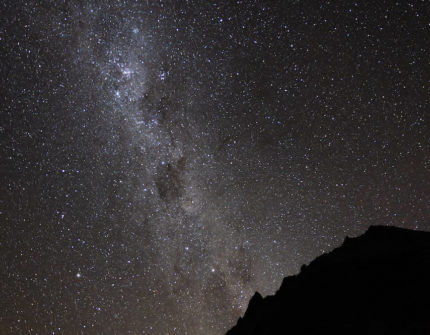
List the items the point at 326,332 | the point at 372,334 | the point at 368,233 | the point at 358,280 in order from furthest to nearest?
the point at 368,233
the point at 358,280
the point at 326,332
the point at 372,334

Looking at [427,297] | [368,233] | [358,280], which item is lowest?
[427,297]

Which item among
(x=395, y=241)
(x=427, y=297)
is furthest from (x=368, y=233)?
(x=427, y=297)

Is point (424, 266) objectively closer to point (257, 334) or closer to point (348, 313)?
point (348, 313)

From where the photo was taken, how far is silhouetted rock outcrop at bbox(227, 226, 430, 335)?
7751 mm

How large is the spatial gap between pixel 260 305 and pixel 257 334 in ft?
5.88

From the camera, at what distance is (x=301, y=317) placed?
9609 millimetres

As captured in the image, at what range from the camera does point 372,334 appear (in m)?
7.55

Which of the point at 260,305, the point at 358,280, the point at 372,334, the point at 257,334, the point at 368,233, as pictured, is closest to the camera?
the point at 372,334

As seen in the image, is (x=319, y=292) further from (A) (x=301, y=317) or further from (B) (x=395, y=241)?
(B) (x=395, y=241)

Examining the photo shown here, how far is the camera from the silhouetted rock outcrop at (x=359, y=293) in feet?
25.4

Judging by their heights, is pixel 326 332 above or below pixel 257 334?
below

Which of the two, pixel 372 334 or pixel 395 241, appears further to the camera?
pixel 395 241

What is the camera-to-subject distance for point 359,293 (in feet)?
29.9

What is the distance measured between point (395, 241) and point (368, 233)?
0.93m
